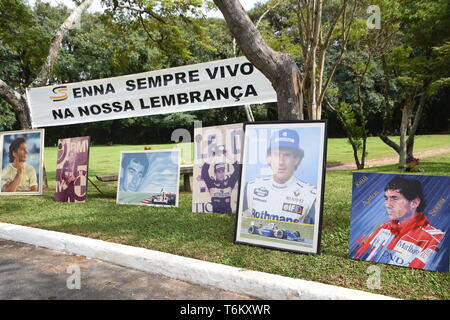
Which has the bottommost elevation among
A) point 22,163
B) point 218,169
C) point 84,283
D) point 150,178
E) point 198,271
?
point 84,283

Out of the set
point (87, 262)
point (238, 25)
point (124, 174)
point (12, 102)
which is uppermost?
point (238, 25)

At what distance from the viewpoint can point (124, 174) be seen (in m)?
7.11

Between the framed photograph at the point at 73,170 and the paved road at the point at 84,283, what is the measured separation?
9.69 ft

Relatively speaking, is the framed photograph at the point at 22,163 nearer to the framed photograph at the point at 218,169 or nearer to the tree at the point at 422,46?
the framed photograph at the point at 218,169

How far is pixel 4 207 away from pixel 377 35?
13.1 meters

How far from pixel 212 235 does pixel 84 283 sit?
1636mm

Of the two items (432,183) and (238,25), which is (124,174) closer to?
(238,25)

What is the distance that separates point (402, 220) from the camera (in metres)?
3.51

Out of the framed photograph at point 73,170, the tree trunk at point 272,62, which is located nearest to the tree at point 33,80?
the framed photograph at point 73,170

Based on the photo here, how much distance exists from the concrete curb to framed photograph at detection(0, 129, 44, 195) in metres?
3.38

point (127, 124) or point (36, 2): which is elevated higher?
point (36, 2)

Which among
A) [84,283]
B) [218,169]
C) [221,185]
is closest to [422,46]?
[218,169]

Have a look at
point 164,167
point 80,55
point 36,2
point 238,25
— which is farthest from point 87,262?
point 80,55

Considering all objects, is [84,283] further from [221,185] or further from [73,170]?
[73,170]
